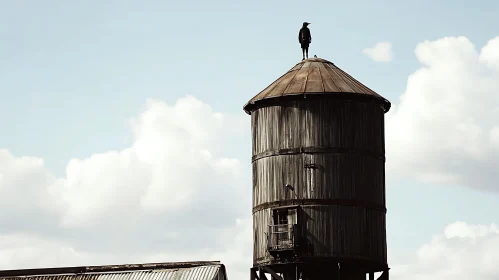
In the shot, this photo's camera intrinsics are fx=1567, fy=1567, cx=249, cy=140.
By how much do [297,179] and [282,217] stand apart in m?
1.83

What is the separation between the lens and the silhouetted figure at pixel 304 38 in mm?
74812

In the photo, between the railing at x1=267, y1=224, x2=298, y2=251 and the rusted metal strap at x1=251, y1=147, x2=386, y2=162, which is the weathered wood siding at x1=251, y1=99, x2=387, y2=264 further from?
the railing at x1=267, y1=224, x2=298, y2=251

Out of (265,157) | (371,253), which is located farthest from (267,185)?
(371,253)

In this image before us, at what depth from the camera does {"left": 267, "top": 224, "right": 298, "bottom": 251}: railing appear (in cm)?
6894

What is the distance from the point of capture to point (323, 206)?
226ft

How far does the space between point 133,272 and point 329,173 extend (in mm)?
9970

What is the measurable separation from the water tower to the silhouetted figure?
406 centimetres

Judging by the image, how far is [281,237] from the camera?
69.4 meters

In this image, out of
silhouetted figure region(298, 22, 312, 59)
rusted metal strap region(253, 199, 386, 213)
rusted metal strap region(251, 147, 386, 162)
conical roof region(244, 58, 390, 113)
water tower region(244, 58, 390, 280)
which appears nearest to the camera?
water tower region(244, 58, 390, 280)

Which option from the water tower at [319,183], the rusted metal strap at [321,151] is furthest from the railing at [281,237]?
the rusted metal strap at [321,151]

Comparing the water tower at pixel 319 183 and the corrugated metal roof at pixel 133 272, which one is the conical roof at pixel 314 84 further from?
the corrugated metal roof at pixel 133 272

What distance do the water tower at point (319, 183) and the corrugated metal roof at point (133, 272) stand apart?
232 cm

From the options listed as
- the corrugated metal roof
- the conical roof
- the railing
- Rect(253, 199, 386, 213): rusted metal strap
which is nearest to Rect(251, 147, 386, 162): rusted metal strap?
Rect(253, 199, 386, 213): rusted metal strap

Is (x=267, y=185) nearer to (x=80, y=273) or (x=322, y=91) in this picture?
(x=322, y=91)
